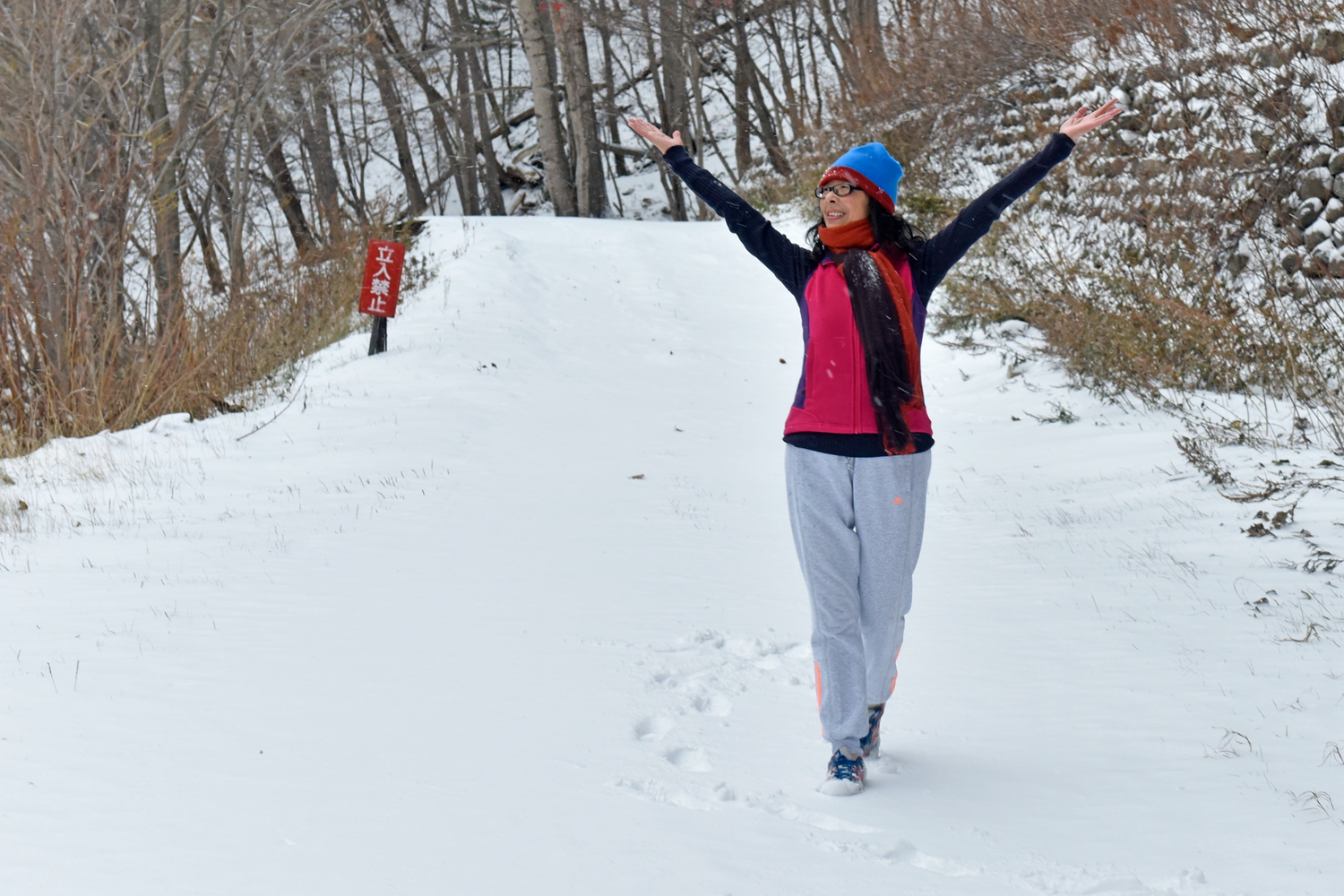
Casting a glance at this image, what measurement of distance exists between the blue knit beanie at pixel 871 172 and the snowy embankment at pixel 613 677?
1633mm

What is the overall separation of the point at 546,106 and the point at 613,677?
16.2 m

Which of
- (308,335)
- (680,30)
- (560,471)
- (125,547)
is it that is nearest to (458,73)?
(680,30)

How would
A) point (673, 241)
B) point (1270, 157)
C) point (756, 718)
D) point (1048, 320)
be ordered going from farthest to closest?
point (673, 241) → point (1048, 320) → point (1270, 157) → point (756, 718)

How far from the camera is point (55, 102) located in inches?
284

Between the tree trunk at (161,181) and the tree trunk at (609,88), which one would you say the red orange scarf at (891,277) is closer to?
the tree trunk at (161,181)

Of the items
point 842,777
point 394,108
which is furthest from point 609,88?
point 842,777

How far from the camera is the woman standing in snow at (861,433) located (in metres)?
2.86

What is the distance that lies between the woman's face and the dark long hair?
0.11 metres

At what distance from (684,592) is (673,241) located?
11.7m

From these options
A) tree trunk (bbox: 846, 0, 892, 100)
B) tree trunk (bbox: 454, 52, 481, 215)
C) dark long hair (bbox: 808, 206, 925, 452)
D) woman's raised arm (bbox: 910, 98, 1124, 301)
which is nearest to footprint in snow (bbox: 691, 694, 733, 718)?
dark long hair (bbox: 808, 206, 925, 452)

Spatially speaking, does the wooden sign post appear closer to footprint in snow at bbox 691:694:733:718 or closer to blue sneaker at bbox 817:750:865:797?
footprint in snow at bbox 691:694:733:718

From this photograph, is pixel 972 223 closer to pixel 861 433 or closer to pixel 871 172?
pixel 871 172

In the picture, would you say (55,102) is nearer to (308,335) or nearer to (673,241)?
(308,335)

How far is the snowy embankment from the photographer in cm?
248
